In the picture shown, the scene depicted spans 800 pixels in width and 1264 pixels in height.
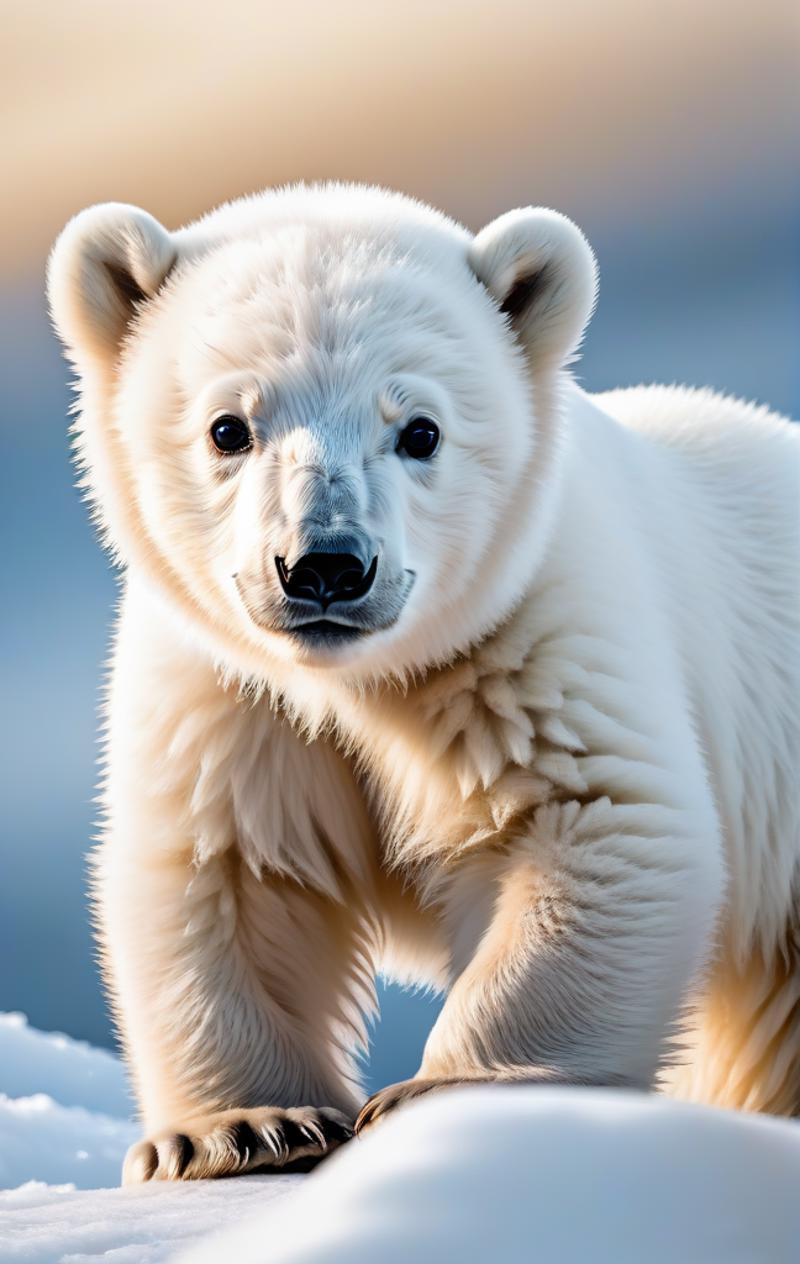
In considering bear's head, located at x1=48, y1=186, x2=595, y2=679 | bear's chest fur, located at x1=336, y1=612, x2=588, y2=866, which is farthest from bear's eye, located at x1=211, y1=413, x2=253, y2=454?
bear's chest fur, located at x1=336, y1=612, x2=588, y2=866

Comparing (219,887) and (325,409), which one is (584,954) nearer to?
(219,887)

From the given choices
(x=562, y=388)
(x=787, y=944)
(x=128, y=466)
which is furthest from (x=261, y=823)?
(x=787, y=944)

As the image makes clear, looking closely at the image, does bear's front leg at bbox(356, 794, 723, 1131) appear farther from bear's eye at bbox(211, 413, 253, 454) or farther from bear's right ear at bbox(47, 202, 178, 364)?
bear's right ear at bbox(47, 202, 178, 364)

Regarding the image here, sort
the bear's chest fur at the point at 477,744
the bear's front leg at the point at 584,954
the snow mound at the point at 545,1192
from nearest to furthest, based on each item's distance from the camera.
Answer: the snow mound at the point at 545,1192 < the bear's front leg at the point at 584,954 < the bear's chest fur at the point at 477,744

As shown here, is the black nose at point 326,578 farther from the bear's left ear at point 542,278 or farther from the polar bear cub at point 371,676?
the bear's left ear at point 542,278

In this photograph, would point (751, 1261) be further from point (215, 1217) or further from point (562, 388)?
point (562, 388)

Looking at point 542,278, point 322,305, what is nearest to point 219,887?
point 322,305

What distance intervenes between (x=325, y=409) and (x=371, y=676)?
43 cm

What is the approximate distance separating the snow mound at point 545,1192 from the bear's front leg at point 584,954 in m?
1.30

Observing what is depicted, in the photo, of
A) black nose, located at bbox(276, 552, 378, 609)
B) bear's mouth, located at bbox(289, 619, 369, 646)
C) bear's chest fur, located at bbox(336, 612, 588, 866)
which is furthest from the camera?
bear's chest fur, located at bbox(336, 612, 588, 866)

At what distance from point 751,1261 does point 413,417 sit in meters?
1.57

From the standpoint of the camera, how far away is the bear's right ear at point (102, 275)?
2406 mm

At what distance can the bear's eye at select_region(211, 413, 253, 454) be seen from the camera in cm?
219

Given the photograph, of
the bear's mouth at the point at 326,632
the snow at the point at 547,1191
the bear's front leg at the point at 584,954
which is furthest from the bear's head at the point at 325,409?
the snow at the point at 547,1191
